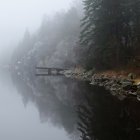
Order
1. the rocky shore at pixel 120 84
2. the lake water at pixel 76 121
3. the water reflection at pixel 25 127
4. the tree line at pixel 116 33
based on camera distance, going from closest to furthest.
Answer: the lake water at pixel 76 121 → the water reflection at pixel 25 127 → the rocky shore at pixel 120 84 → the tree line at pixel 116 33

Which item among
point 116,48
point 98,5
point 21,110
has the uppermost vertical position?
point 98,5

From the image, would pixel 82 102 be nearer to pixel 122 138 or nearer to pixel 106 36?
pixel 122 138

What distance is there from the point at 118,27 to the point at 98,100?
71.2 ft

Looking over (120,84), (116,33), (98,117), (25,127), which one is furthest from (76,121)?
(116,33)

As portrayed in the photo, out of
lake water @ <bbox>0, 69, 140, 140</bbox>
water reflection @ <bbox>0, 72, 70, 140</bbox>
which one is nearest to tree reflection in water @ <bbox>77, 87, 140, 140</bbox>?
lake water @ <bbox>0, 69, 140, 140</bbox>

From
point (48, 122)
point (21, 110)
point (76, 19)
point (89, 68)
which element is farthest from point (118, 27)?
point (76, 19)

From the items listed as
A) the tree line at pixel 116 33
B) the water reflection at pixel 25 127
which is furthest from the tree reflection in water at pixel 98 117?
the tree line at pixel 116 33

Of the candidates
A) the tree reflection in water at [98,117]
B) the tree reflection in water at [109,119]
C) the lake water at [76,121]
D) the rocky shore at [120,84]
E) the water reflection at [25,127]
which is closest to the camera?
the tree reflection in water at [109,119]

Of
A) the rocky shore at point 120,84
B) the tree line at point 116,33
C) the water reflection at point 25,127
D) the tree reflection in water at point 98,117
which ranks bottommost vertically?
the water reflection at point 25,127

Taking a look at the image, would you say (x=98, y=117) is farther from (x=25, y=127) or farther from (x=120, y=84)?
(x=120, y=84)

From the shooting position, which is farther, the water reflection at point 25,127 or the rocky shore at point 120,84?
the rocky shore at point 120,84

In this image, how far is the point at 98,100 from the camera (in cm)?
3666

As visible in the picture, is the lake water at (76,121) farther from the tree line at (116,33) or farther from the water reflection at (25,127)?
the tree line at (116,33)

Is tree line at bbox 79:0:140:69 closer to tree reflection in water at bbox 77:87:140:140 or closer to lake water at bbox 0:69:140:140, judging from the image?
lake water at bbox 0:69:140:140
